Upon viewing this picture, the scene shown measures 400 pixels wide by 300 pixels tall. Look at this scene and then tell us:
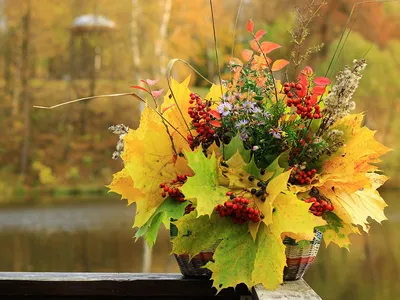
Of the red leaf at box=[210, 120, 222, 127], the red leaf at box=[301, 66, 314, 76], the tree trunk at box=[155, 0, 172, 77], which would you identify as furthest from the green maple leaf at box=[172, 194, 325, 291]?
the tree trunk at box=[155, 0, 172, 77]

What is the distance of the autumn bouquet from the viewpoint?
1531 millimetres

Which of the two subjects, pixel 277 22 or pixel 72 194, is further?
pixel 277 22

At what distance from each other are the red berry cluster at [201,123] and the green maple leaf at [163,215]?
15 centimetres

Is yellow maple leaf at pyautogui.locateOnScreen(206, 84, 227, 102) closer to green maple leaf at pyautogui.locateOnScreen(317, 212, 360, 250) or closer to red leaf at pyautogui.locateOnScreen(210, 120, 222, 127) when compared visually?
red leaf at pyautogui.locateOnScreen(210, 120, 222, 127)

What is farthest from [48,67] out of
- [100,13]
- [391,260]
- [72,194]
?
[391,260]

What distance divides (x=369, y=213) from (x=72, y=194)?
15271mm

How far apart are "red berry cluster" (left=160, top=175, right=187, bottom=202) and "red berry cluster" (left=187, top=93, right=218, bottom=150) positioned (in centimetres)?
9

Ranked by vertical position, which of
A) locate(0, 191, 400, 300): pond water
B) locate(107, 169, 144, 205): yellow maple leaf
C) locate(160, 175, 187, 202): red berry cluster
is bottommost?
locate(0, 191, 400, 300): pond water

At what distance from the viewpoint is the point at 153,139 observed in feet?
5.60

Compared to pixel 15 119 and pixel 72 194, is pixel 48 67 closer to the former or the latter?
pixel 15 119

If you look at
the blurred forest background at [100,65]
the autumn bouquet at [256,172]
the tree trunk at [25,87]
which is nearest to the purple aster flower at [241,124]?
the autumn bouquet at [256,172]

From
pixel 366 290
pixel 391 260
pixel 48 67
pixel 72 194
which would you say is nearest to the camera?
pixel 366 290

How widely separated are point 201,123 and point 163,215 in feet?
0.76

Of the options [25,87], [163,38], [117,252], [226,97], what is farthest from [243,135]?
[163,38]
